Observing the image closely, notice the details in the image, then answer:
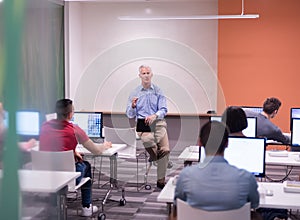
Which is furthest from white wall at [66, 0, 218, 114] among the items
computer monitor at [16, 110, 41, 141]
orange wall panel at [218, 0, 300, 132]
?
computer monitor at [16, 110, 41, 141]

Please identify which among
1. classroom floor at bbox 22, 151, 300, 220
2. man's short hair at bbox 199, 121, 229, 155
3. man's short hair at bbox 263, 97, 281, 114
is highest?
man's short hair at bbox 263, 97, 281, 114

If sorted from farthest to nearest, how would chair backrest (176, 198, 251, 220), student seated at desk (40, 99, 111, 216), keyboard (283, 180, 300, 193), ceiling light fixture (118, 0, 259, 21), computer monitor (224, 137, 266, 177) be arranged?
ceiling light fixture (118, 0, 259, 21), student seated at desk (40, 99, 111, 216), computer monitor (224, 137, 266, 177), keyboard (283, 180, 300, 193), chair backrest (176, 198, 251, 220)

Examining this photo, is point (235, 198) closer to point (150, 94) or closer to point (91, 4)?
point (150, 94)

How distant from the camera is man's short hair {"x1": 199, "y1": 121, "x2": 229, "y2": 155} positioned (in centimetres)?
234

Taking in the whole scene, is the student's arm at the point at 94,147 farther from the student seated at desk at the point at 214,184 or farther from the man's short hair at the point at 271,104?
the student seated at desk at the point at 214,184

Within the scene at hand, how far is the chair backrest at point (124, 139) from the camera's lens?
16.4 ft

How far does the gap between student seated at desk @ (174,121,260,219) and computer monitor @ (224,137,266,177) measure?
0.81m

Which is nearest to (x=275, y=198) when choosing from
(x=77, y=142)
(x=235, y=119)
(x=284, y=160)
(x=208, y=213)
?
(x=235, y=119)

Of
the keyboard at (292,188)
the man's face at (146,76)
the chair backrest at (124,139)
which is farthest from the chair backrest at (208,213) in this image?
the man's face at (146,76)

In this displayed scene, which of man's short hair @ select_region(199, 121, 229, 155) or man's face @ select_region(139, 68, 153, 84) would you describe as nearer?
man's short hair @ select_region(199, 121, 229, 155)

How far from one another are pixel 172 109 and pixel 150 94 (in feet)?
7.79

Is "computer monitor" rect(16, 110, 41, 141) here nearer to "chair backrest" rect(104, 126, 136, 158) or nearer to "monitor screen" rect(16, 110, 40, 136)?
"monitor screen" rect(16, 110, 40, 136)

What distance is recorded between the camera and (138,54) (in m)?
7.90

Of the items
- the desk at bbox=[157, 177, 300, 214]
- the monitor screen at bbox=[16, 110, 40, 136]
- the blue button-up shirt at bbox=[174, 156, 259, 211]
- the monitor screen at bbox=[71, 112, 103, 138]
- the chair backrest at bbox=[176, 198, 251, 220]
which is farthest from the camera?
the monitor screen at bbox=[71, 112, 103, 138]
